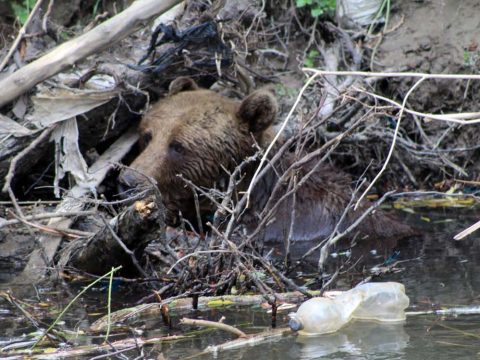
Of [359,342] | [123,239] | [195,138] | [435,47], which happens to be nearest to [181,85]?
[195,138]

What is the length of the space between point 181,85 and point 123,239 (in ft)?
8.30

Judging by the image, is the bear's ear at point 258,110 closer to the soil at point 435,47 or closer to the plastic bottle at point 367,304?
the soil at point 435,47

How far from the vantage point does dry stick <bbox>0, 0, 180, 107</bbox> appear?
7.21 m

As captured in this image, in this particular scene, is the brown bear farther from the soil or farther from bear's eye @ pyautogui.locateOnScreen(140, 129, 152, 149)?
the soil

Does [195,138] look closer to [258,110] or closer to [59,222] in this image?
[258,110]

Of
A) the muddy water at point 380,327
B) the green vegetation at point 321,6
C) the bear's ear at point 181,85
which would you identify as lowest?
the muddy water at point 380,327

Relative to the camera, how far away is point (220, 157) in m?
8.05

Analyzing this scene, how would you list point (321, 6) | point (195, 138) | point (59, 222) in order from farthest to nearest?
point (321, 6)
point (195, 138)
point (59, 222)

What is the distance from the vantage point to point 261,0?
1012 centimetres

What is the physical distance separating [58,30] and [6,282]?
2.67 meters

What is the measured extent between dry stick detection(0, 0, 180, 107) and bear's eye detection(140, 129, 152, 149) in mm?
992

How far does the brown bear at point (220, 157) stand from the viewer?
311 inches

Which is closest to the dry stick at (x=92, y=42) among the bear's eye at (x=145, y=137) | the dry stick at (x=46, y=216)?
the bear's eye at (x=145, y=137)

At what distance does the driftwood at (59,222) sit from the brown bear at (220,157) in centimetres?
36
